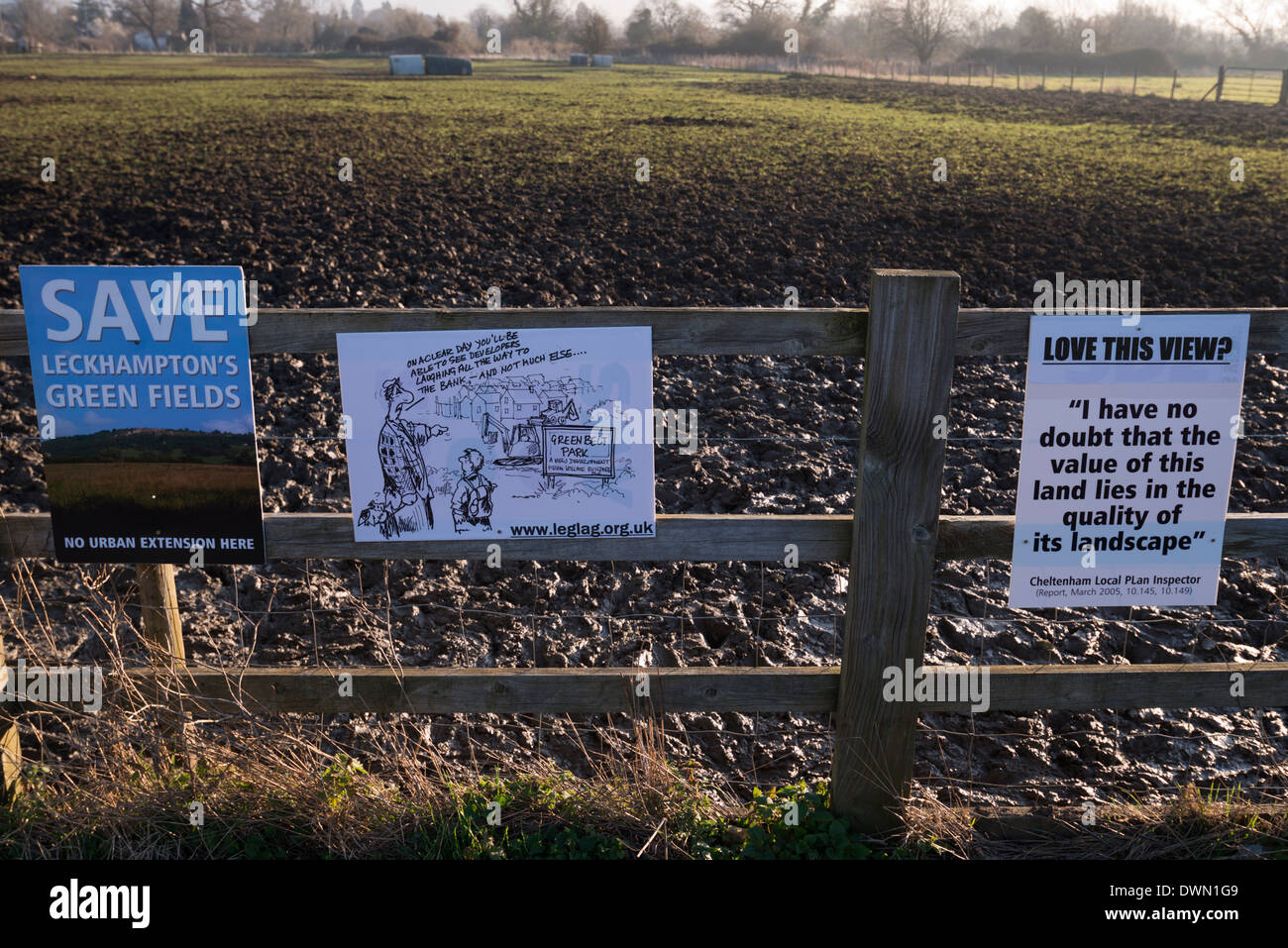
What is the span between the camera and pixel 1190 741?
4.43 meters

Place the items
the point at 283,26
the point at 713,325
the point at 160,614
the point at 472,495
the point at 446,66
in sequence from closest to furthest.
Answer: the point at 713,325
the point at 472,495
the point at 160,614
the point at 446,66
the point at 283,26

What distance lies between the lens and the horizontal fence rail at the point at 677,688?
3303 mm

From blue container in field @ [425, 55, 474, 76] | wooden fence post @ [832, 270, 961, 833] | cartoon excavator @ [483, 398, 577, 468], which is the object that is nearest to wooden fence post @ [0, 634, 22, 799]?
cartoon excavator @ [483, 398, 577, 468]

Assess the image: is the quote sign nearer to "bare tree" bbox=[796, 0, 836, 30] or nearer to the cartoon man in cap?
the cartoon man in cap

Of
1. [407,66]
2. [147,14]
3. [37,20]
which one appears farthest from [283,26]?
[407,66]

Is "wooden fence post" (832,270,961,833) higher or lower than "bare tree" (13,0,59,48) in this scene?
lower

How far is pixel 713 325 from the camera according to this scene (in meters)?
3.05

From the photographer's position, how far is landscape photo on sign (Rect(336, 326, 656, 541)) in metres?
3.06

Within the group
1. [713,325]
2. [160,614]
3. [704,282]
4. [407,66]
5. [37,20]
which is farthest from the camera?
[37,20]

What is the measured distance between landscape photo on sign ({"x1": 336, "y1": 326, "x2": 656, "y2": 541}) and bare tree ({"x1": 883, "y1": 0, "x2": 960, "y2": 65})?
8854cm

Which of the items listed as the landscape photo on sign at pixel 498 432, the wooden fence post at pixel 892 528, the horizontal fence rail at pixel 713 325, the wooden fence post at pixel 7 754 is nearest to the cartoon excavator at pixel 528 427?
the landscape photo on sign at pixel 498 432

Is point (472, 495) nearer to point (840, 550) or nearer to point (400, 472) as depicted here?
point (400, 472)

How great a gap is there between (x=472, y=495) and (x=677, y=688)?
859 millimetres
